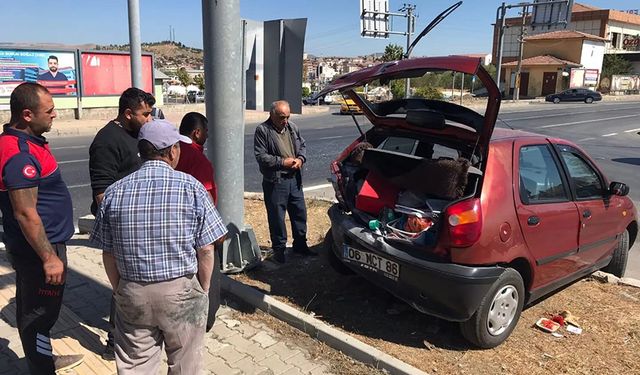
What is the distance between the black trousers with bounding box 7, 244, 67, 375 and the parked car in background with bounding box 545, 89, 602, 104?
169 feet

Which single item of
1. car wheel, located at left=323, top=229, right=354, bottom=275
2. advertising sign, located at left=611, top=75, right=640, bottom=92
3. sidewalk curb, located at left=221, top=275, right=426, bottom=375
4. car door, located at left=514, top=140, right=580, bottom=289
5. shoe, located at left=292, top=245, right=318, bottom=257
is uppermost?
advertising sign, located at left=611, top=75, right=640, bottom=92

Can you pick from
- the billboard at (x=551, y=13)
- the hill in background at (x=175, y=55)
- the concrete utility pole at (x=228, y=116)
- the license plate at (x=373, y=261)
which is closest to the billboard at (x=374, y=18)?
the billboard at (x=551, y=13)

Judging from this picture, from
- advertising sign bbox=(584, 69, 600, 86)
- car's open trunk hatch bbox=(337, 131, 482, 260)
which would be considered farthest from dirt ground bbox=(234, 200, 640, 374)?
advertising sign bbox=(584, 69, 600, 86)

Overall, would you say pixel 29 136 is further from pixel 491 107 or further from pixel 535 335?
pixel 535 335

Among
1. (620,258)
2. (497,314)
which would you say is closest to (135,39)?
(497,314)

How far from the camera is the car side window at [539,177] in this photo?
3.81m

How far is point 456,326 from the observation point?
402cm

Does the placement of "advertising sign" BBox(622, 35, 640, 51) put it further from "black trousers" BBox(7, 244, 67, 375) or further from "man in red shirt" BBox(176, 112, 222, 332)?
"black trousers" BBox(7, 244, 67, 375)

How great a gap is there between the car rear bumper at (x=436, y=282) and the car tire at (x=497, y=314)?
0.26 ft

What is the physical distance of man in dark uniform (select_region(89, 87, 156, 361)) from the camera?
3.26m

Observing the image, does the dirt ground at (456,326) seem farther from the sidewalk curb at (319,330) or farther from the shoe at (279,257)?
the sidewalk curb at (319,330)

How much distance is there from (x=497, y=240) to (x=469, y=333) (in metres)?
0.70

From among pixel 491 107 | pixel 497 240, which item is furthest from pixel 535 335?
pixel 491 107

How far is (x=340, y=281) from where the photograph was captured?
4895mm
